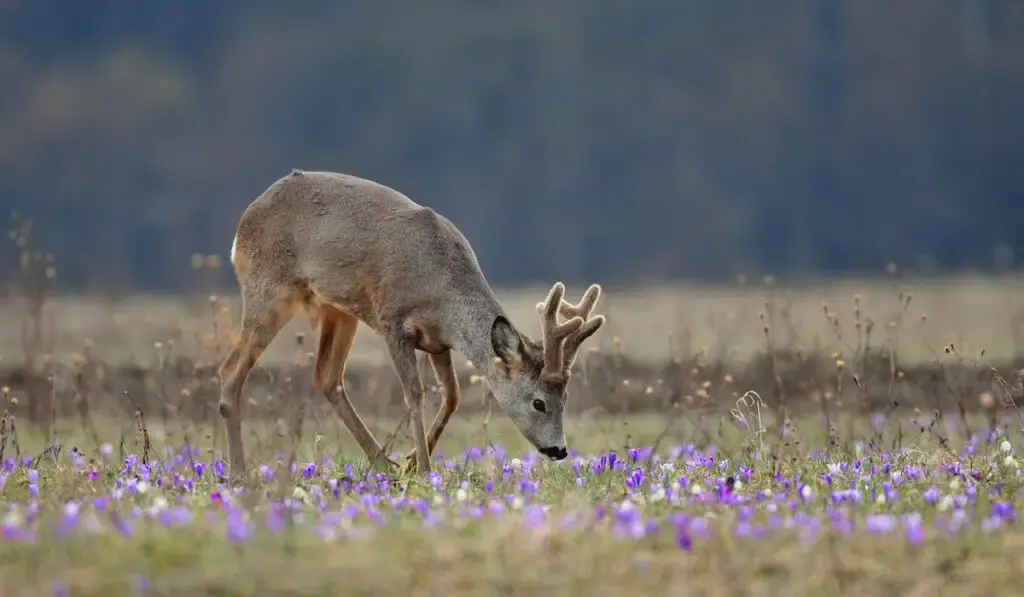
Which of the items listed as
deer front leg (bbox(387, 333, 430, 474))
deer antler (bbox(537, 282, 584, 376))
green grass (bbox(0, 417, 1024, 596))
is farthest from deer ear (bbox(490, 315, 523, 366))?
green grass (bbox(0, 417, 1024, 596))

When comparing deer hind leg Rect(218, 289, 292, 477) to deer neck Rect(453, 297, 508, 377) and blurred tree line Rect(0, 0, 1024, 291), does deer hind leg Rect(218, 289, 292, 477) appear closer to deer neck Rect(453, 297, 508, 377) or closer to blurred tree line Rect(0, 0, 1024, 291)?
deer neck Rect(453, 297, 508, 377)

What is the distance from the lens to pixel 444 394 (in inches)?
443

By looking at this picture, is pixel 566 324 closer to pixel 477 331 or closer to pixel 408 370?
pixel 477 331

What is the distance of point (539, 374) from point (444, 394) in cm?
100

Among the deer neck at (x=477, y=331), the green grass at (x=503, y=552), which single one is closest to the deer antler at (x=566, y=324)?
the deer neck at (x=477, y=331)

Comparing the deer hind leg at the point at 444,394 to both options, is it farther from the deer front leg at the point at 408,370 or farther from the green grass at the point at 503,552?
the green grass at the point at 503,552

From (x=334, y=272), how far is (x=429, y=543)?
14.9 feet

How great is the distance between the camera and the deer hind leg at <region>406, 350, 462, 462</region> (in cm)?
1112

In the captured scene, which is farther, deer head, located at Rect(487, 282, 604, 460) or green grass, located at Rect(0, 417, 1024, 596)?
deer head, located at Rect(487, 282, 604, 460)

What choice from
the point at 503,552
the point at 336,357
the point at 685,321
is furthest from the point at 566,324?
the point at 685,321

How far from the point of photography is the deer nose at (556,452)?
33.7ft

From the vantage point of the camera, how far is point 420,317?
10719mm

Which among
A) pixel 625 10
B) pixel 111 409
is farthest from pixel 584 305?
pixel 625 10

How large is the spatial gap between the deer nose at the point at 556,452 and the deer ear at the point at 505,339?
2.14 feet
